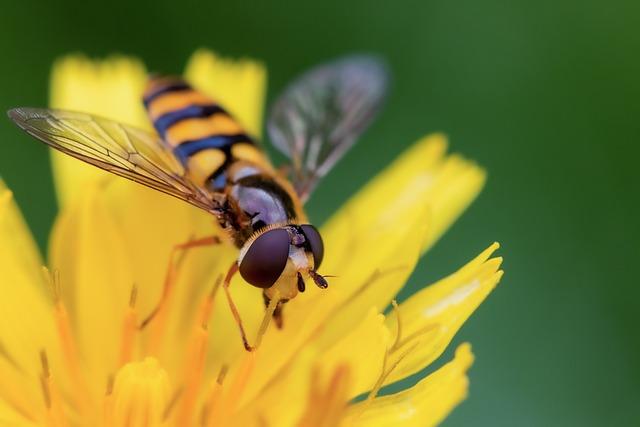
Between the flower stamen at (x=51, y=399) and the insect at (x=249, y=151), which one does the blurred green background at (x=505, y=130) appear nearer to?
the insect at (x=249, y=151)

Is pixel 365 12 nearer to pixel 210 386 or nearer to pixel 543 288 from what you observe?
pixel 543 288

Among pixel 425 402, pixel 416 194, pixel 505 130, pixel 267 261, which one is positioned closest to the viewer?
pixel 425 402

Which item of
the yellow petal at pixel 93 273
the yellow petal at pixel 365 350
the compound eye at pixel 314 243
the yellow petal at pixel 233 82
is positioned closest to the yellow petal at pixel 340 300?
the yellow petal at pixel 365 350

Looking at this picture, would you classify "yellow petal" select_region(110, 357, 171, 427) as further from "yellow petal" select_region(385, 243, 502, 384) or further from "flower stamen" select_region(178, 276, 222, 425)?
"yellow petal" select_region(385, 243, 502, 384)

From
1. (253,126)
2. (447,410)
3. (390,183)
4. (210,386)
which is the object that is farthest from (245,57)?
(447,410)

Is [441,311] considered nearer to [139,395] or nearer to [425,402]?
[425,402]

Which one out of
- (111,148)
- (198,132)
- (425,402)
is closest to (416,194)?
(198,132)
